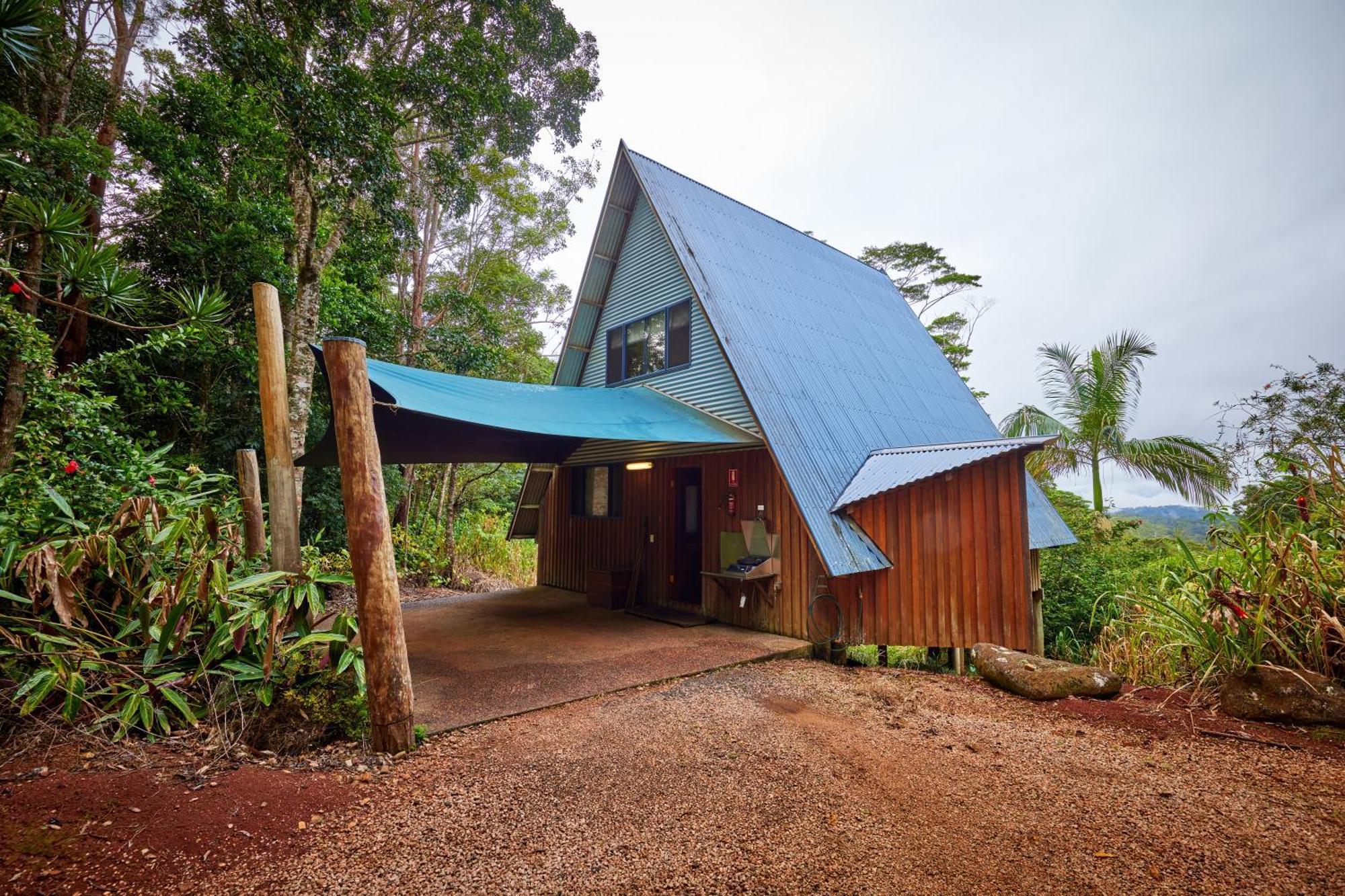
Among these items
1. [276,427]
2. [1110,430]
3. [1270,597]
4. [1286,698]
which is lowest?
[1286,698]

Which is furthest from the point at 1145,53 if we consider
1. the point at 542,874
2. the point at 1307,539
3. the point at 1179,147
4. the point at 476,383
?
the point at 542,874

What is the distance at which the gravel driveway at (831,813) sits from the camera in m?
1.88

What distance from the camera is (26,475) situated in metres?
3.74

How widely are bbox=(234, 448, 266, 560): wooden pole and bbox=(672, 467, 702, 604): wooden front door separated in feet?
14.9

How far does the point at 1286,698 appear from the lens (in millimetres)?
2963

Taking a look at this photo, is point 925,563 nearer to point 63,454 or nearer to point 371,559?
point 371,559

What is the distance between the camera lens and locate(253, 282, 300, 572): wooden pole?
3.47 m

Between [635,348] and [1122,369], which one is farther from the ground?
[1122,369]

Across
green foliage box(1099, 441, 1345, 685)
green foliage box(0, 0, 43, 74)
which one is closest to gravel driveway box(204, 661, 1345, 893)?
green foliage box(1099, 441, 1345, 685)

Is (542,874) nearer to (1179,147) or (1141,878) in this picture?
(1141,878)

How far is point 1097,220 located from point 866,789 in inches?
1125

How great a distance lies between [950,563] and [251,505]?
20.7 ft

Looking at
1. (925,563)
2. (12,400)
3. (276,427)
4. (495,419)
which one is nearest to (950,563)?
(925,563)

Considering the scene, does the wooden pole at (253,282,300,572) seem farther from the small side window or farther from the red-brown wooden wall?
the small side window
